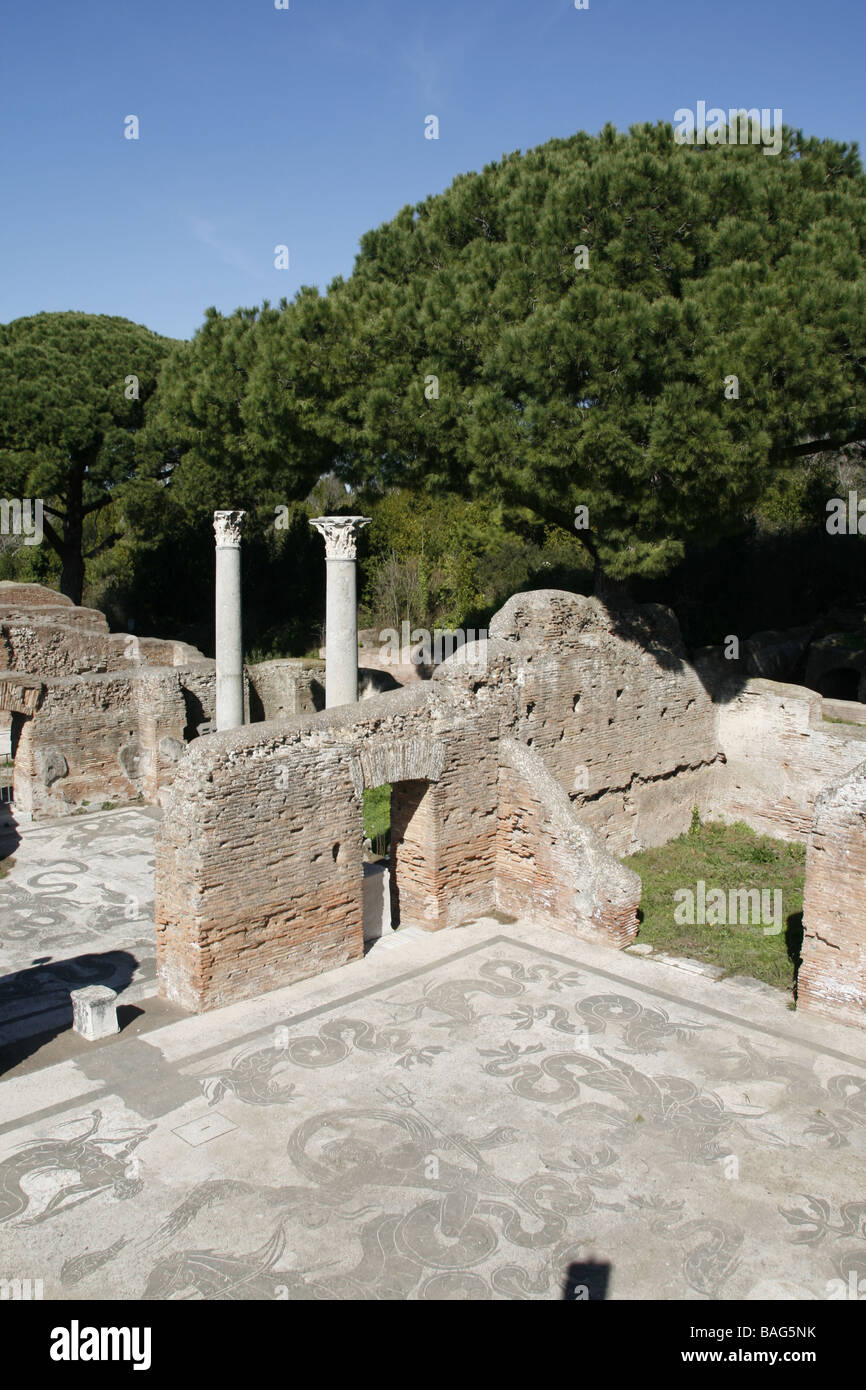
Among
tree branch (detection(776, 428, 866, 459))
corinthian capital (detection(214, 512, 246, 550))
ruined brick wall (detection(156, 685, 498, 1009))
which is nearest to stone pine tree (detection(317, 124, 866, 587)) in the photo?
tree branch (detection(776, 428, 866, 459))

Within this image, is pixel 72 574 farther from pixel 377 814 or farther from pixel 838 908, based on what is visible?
pixel 838 908

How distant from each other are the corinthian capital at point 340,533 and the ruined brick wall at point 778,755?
587cm

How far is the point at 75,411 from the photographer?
23969 mm

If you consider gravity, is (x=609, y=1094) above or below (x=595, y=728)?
below

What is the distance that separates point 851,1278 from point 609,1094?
6.61 feet

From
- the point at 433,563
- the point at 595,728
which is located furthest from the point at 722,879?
the point at 433,563

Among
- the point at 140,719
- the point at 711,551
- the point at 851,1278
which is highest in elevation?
the point at 711,551

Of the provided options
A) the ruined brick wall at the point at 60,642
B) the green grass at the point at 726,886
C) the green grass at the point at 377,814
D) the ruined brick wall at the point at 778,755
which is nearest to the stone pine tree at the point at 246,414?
the ruined brick wall at the point at 60,642

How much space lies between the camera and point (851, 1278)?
5.39 meters

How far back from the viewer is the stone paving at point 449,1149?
5391 millimetres

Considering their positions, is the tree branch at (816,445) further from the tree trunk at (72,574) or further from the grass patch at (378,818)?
the tree trunk at (72,574)

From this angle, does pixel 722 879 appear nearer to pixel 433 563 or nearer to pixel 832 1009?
pixel 832 1009
